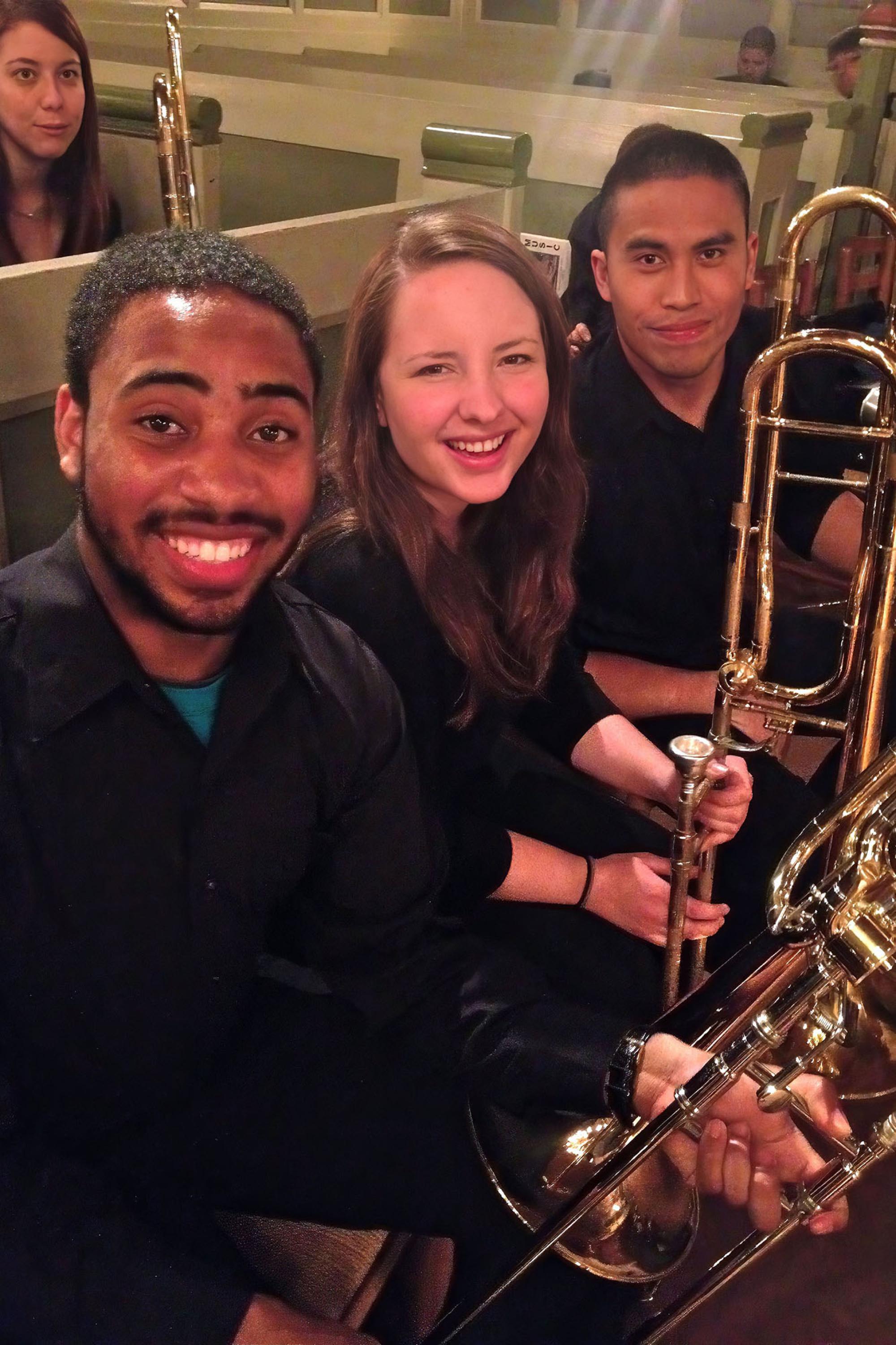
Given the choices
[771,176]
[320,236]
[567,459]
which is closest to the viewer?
[567,459]

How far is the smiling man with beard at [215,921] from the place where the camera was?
2.61ft

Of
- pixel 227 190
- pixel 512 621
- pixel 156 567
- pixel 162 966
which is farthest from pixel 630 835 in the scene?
pixel 227 190

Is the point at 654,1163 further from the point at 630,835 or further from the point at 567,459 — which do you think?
the point at 567,459

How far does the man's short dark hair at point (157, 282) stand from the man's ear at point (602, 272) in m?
0.70

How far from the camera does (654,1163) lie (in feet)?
3.29

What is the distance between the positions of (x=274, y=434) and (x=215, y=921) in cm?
42

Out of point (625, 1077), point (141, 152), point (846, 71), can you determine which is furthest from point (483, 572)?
point (846, 71)

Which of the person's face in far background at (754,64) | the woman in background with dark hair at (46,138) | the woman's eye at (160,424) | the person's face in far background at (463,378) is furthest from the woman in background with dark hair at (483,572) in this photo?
the person's face in far background at (754,64)

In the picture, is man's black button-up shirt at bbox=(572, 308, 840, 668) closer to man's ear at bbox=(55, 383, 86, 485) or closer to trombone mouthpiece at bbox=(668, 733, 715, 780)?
trombone mouthpiece at bbox=(668, 733, 715, 780)

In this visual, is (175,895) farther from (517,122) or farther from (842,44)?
(842,44)

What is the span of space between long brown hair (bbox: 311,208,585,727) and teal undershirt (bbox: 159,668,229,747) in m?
0.32

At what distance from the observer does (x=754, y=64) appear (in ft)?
16.5

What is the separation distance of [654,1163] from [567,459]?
0.79 meters

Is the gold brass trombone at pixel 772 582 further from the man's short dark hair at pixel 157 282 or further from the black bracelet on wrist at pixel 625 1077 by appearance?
the man's short dark hair at pixel 157 282
